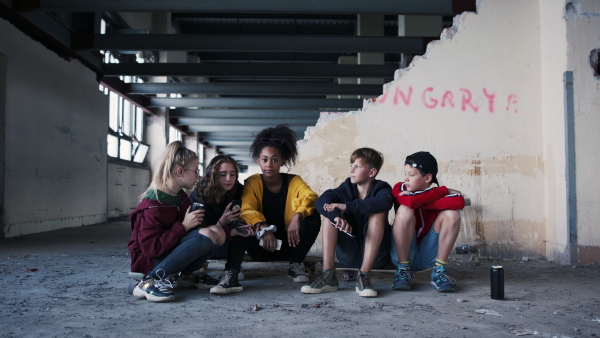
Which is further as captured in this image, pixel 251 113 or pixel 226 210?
pixel 251 113

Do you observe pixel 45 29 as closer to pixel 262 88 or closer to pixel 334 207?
pixel 262 88

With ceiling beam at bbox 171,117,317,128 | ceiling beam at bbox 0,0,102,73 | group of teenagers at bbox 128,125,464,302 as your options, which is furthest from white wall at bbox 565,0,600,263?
ceiling beam at bbox 171,117,317,128

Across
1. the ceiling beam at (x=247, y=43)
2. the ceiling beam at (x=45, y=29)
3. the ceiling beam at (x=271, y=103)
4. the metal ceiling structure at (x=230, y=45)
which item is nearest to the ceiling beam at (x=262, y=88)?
the metal ceiling structure at (x=230, y=45)

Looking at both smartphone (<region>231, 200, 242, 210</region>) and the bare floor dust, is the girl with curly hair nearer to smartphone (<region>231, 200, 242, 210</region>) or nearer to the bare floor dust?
smartphone (<region>231, 200, 242, 210</region>)

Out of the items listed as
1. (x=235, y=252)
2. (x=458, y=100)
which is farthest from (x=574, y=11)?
(x=235, y=252)

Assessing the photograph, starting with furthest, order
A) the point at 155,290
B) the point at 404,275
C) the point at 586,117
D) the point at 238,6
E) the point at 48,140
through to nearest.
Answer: the point at 48,140
the point at 238,6
the point at 586,117
the point at 404,275
the point at 155,290

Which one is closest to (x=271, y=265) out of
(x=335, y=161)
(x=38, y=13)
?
(x=335, y=161)

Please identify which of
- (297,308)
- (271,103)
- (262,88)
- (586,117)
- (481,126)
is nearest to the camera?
(297,308)

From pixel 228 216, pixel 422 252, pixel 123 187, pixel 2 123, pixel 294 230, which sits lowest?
pixel 422 252

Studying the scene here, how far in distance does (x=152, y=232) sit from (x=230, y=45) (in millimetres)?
5396

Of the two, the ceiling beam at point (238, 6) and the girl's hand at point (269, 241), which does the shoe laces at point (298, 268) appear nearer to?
the girl's hand at point (269, 241)

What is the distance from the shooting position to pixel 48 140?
298 inches

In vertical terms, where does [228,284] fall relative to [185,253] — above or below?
below

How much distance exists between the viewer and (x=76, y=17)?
27.3 feet
